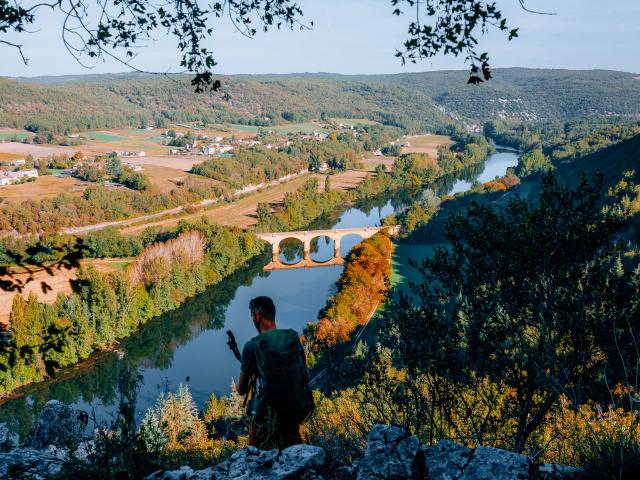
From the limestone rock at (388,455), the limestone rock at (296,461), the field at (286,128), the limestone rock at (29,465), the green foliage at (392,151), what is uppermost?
the field at (286,128)

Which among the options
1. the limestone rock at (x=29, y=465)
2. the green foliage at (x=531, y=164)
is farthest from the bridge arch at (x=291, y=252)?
the limestone rock at (x=29, y=465)

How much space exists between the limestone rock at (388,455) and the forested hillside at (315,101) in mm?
92623

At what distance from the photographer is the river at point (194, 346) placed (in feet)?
60.7

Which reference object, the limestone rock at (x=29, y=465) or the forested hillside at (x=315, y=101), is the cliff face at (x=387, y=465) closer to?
the limestone rock at (x=29, y=465)

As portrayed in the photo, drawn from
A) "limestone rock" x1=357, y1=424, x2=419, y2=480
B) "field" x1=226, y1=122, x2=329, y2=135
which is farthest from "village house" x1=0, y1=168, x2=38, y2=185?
"limestone rock" x1=357, y1=424, x2=419, y2=480

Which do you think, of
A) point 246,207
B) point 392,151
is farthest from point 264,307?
point 392,151

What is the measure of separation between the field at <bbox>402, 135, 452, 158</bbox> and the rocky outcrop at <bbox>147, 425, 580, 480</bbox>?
79709mm

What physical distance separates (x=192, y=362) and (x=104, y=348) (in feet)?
13.3

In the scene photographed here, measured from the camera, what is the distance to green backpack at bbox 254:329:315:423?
301cm

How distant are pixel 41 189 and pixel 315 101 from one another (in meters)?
108

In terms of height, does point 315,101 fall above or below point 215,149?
above

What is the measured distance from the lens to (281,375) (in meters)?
3.04

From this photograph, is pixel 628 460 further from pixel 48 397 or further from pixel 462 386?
pixel 48 397

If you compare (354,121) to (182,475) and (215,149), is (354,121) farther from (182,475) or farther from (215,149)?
(182,475)
